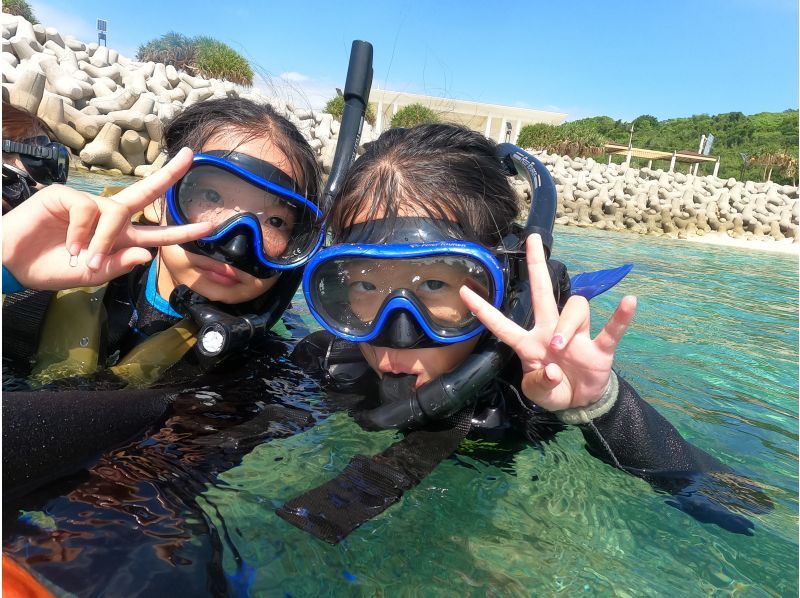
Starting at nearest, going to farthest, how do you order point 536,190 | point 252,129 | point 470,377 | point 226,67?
point 470,377 → point 536,190 → point 252,129 → point 226,67

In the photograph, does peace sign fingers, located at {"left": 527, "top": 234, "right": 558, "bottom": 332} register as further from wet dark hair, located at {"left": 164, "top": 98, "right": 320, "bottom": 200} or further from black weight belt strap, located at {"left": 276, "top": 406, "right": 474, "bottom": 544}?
wet dark hair, located at {"left": 164, "top": 98, "right": 320, "bottom": 200}

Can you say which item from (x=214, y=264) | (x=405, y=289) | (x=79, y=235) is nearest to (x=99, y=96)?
(x=214, y=264)

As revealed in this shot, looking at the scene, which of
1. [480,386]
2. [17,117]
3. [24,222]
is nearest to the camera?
[24,222]

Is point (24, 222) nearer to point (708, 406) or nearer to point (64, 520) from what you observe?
point (64, 520)

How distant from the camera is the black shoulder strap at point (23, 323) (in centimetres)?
194

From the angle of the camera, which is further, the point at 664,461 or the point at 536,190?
the point at 536,190

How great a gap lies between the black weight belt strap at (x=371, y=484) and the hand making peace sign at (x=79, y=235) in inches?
29.7

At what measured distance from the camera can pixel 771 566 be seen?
57.1 inches

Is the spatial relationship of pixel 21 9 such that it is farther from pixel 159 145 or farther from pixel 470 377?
pixel 470 377

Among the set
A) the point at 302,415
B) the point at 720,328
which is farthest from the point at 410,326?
the point at 720,328

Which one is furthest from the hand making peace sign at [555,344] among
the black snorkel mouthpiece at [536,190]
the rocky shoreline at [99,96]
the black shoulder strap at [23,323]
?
the rocky shoreline at [99,96]

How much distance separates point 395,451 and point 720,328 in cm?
401

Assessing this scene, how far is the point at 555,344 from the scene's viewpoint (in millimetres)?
1313

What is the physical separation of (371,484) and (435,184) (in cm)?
90
